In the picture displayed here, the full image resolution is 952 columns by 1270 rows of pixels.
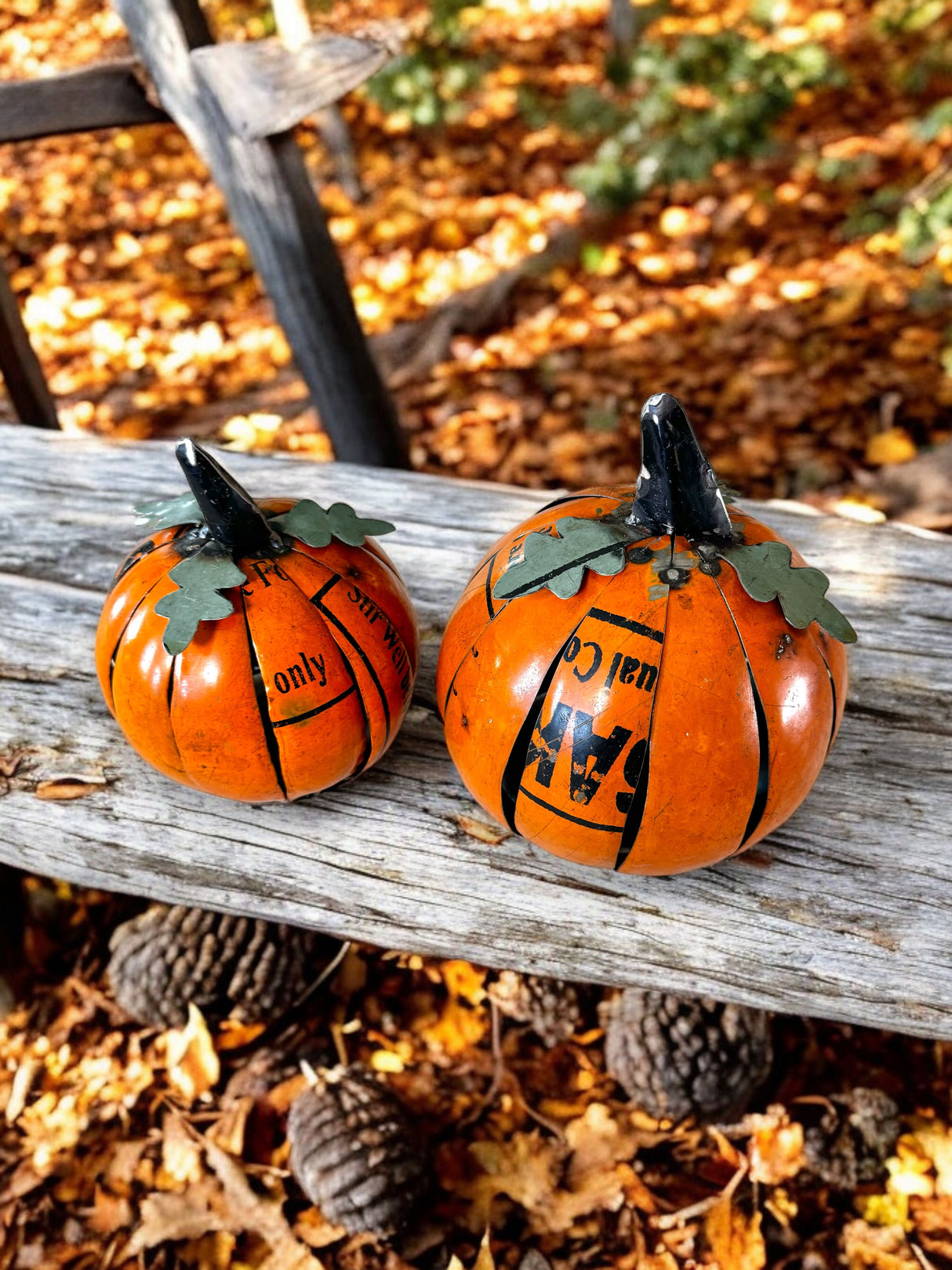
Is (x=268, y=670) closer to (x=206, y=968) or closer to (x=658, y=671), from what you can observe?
(x=658, y=671)

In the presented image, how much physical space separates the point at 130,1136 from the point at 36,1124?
242mm

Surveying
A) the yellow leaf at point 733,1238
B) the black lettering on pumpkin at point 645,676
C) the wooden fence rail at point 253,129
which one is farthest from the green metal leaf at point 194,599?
the wooden fence rail at point 253,129

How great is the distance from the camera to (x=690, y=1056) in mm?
2109

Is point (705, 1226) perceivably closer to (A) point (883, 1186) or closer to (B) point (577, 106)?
(A) point (883, 1186)

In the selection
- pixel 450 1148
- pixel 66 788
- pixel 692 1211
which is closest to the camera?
pixel 66 788

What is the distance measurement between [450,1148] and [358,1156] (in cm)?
29

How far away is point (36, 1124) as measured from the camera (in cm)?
232

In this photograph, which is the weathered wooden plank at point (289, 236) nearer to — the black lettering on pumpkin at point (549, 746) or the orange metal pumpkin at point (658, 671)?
the orange metal pumpkin at point (658, 671)

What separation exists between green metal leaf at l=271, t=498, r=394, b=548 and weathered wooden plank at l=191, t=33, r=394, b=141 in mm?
1578

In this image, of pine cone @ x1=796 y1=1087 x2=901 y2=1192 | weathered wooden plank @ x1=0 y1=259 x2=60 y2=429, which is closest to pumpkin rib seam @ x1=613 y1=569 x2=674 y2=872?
pine cone @ x1=796 y1=1087 x2=901 y2=1192

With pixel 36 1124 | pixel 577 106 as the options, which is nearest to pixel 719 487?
pixel 36 1124

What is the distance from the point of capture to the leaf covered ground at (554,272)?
392 cm

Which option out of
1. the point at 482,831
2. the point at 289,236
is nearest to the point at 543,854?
the point at 482,831

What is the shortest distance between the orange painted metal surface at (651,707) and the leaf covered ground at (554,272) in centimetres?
235
